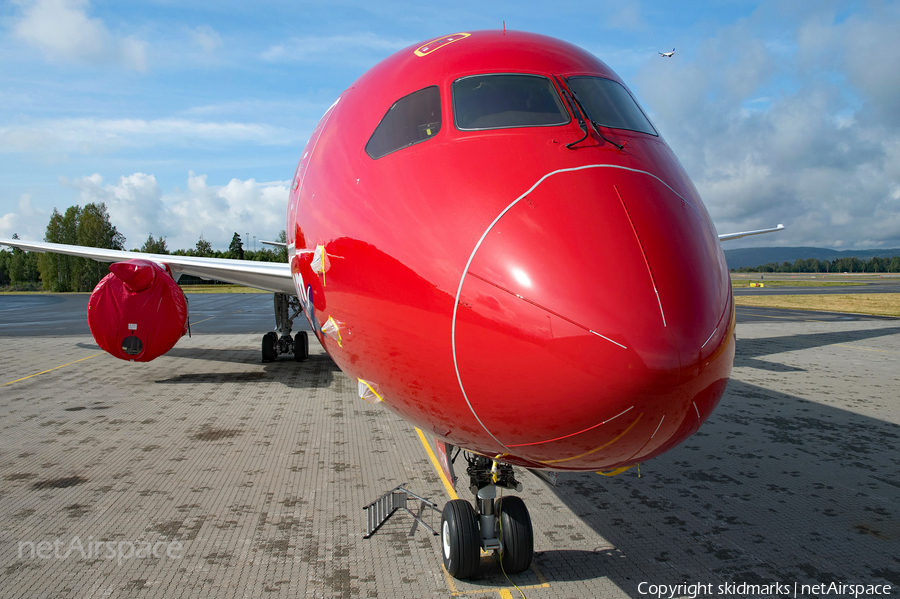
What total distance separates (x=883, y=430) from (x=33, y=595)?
33.2 feet

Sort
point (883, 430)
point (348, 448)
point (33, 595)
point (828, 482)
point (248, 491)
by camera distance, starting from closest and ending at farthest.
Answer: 1. point (33, 595)
2. point (248, 491)
3. point (828, 482)
4. point (348, 448)
5. point (883, 430)

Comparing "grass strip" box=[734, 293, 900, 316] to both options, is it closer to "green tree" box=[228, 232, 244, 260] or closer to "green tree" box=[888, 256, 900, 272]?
"green tree" box=[228, 232, 244, 260]

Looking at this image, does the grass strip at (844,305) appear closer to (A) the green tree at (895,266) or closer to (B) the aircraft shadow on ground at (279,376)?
(B) the aircraft shadow on ground at (279,376)

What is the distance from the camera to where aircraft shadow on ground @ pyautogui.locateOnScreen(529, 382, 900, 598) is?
4348 mm

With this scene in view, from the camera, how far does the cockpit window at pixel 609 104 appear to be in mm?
3109

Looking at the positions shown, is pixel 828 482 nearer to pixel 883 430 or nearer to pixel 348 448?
pixel 883 430

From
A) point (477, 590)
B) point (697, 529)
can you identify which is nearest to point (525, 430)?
point (477, 590)

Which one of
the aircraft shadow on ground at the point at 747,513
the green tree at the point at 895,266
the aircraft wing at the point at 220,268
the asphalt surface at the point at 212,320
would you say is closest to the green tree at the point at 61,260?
the asphalt surface at the point at 212,320

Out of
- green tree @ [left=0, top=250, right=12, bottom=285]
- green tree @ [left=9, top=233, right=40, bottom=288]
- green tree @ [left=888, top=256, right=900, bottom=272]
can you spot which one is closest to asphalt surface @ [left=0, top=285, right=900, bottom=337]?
green tree @ [left=9, top=233, right=40, bottom=288]

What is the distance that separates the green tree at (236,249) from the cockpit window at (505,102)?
267 feet

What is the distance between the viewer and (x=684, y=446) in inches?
297

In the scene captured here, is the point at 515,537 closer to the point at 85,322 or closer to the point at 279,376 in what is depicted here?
the point at 279,376

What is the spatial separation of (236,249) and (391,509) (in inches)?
3484

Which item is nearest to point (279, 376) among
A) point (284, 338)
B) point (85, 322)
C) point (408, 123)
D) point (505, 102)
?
point (284, 338)
